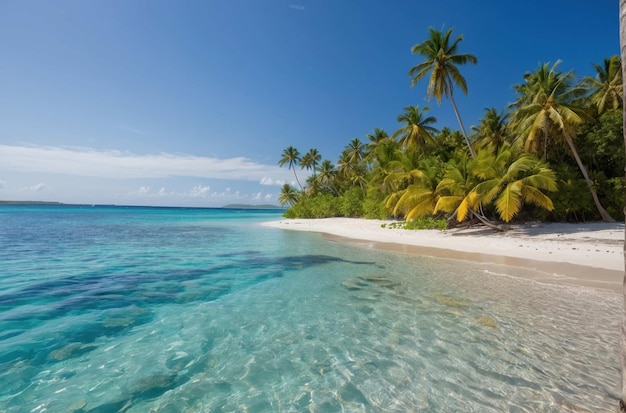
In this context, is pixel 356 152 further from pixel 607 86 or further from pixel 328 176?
pixel 607 86

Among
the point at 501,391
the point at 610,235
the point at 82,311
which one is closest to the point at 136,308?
the point at 82,311

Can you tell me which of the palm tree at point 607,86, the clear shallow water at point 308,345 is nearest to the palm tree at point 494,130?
the palm tree at point 607,86

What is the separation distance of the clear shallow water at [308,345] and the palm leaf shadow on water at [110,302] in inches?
1.3

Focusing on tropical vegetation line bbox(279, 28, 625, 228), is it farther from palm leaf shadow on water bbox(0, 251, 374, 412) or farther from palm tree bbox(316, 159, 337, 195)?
palm tree bbox(316, 159, 337, 195)

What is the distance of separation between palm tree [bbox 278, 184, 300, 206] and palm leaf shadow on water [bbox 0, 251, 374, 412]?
4653 cm

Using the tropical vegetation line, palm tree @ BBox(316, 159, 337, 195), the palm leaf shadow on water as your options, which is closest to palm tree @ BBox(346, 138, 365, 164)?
palm tree @ BBox(316, 159, 337, 195)

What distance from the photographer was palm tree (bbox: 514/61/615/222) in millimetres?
16594

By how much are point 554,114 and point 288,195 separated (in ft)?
152

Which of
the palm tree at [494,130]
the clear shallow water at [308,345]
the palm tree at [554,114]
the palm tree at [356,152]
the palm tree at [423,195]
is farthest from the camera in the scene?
the palm tree at [356,152]

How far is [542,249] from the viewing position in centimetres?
1130

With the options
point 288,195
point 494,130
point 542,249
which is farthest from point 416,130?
point 288,195

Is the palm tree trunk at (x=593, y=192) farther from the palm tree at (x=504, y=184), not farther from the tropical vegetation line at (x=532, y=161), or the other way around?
the palm tree at (x=504, y=184)

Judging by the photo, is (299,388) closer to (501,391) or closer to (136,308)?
(501,391)

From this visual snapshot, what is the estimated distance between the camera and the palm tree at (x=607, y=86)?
1912cm
